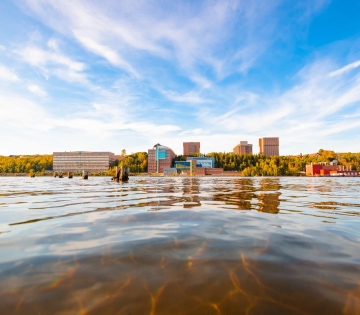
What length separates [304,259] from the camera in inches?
125

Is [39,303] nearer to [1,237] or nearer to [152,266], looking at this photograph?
[152,266]

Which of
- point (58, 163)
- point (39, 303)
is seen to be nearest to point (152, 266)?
point (39, 303)

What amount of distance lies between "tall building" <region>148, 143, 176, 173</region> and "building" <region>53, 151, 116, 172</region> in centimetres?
3781

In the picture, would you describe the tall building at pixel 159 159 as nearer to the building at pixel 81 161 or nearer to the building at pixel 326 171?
the building at pixel 81 161

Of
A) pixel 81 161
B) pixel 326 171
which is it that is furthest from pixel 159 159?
pixel 326 171

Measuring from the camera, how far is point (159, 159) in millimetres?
157000

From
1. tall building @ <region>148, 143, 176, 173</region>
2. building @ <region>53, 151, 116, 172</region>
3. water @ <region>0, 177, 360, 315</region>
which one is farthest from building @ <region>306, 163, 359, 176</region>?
water @ <region>0, 177, 360, 315</region>

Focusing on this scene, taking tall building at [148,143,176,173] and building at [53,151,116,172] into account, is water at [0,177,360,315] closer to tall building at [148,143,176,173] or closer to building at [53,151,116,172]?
tall building at [148,143,176,173]

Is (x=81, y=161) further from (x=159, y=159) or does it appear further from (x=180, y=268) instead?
(x=180, y=268)

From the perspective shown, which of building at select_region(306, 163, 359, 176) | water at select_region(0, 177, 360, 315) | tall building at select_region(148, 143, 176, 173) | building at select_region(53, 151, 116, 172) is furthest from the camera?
building at select_region(53, 151, 116, 172)

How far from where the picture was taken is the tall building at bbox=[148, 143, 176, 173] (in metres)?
155

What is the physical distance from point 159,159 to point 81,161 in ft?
210

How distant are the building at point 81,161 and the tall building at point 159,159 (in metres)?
37.8

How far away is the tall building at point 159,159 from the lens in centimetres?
15512
